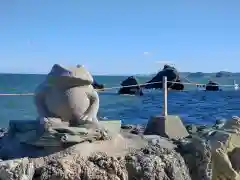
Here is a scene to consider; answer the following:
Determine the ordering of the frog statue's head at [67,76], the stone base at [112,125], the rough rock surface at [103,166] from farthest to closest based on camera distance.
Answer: the stone base at [112,125] → the frog statue's head at [67,76] → the rough rock surface at [103,166]

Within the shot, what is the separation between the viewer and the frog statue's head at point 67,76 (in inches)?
178

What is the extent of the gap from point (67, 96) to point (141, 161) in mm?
991

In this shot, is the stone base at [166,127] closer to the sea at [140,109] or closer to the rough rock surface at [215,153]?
the rough rock surface at [215,153]

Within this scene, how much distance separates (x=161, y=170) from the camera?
14.7 ft

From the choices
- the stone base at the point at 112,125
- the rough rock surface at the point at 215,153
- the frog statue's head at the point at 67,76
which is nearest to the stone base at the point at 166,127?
the rough rock surface at the point at 215,153

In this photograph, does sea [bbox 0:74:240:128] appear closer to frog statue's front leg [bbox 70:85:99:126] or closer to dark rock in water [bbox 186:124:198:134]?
dark rock in water [bbox 186:124:198:134]

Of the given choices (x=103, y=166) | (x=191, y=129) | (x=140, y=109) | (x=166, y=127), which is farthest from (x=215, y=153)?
(x=140, y=109)

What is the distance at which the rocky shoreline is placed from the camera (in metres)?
4.01

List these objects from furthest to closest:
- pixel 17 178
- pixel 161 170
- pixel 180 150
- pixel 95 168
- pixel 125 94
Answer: pixel 125 94
pixel 180 150
pixel 161 170
pixel 95 168
pixel 17 178

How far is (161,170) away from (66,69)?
140cm

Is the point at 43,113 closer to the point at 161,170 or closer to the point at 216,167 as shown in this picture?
the point at 161,170

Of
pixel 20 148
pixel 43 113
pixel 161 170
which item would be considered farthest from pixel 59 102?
pixel 161 170

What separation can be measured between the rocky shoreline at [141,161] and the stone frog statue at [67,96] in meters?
0.39

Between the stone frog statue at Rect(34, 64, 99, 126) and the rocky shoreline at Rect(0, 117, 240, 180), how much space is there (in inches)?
15.3
